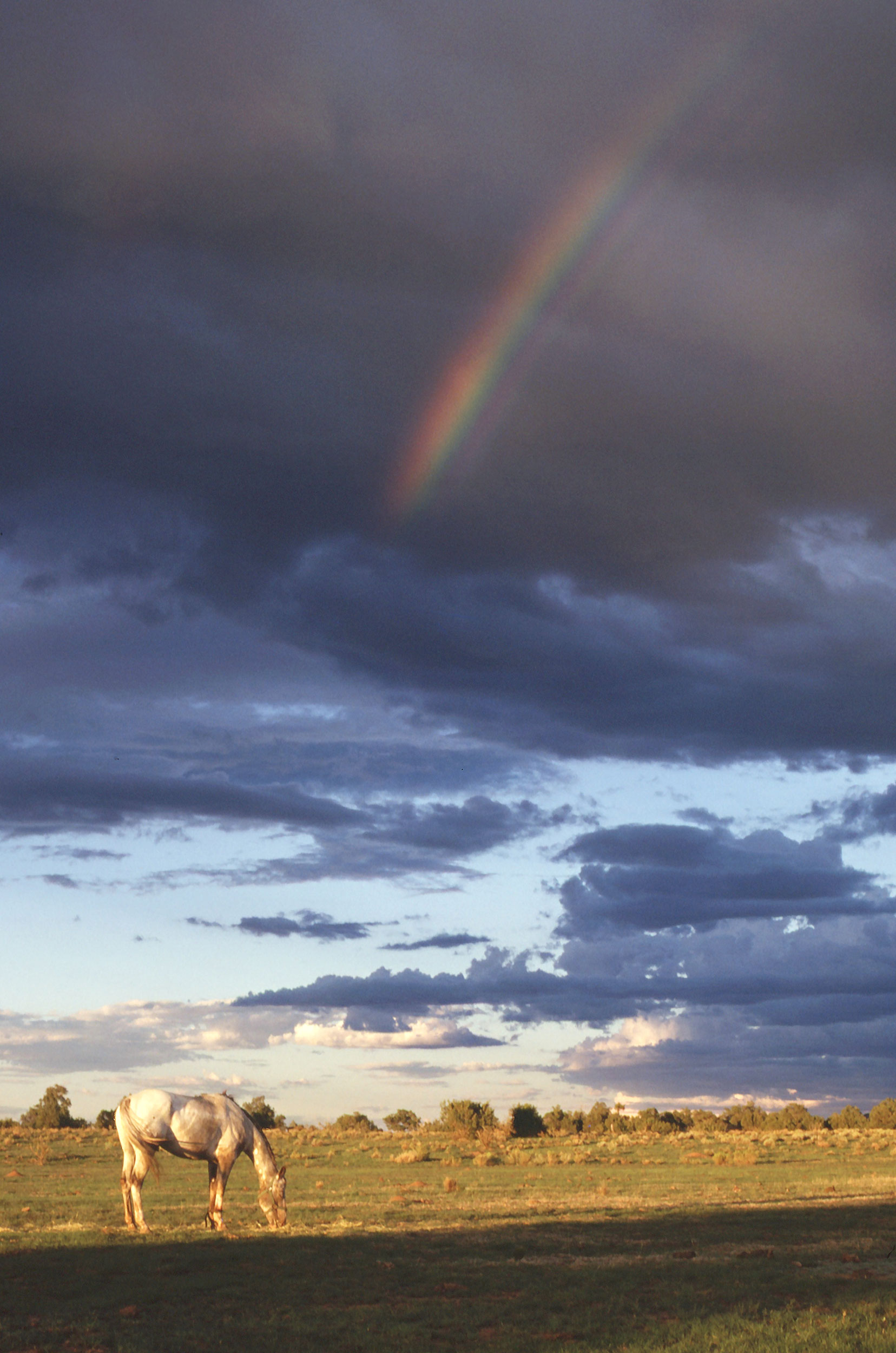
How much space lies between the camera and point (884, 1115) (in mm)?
129250

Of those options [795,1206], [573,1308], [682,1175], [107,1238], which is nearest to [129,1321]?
[573,1308]

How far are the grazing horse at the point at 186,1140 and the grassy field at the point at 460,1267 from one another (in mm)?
796

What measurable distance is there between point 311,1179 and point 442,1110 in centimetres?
5708

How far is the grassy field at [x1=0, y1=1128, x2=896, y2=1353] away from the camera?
62.9 ft

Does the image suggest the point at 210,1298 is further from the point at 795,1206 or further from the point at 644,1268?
the point at 795,1206

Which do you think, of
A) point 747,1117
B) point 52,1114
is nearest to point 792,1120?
point 747,1117

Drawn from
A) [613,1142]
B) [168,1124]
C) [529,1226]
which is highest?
[168,1124]

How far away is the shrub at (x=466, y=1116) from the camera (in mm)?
104500

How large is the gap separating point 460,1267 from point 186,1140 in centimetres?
897

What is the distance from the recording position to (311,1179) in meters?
54.4

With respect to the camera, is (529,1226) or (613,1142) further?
(613,1142)

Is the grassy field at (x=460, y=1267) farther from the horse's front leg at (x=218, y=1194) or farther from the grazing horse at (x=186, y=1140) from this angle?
the grazing horse at (x=186, y=1140)

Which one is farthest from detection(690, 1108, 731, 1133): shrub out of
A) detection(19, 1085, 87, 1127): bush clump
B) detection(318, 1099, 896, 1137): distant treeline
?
detection(19, 1085, 87, 1127): bush clump

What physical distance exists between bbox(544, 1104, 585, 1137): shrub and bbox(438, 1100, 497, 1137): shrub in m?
6.29
